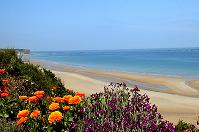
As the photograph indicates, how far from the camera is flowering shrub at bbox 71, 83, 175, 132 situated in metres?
4.77

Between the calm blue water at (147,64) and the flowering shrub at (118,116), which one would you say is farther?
the calm blue water at (147,64)

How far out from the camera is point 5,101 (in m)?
7.35

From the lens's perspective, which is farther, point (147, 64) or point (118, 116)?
point (147, 64)

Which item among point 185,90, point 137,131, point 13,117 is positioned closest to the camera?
point 137,131

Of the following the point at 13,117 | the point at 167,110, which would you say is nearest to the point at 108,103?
the point at 13,117

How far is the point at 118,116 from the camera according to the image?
5250 millimetres

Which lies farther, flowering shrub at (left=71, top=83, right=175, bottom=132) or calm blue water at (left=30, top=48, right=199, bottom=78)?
calm blue water at (left=30, top=48, right=199, bottom=78)

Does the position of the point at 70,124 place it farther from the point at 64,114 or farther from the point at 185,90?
the point at 185,90

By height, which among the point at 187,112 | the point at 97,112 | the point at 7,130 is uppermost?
the point at 97,112

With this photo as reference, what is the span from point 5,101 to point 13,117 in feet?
1.69

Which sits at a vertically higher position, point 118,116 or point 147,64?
point 118,116

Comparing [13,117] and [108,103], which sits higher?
[108,103]

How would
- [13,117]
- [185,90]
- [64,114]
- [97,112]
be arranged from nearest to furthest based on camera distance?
[97,112] → [64,114] → [13,117] → [185,90]

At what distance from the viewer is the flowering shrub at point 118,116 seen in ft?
15.7
